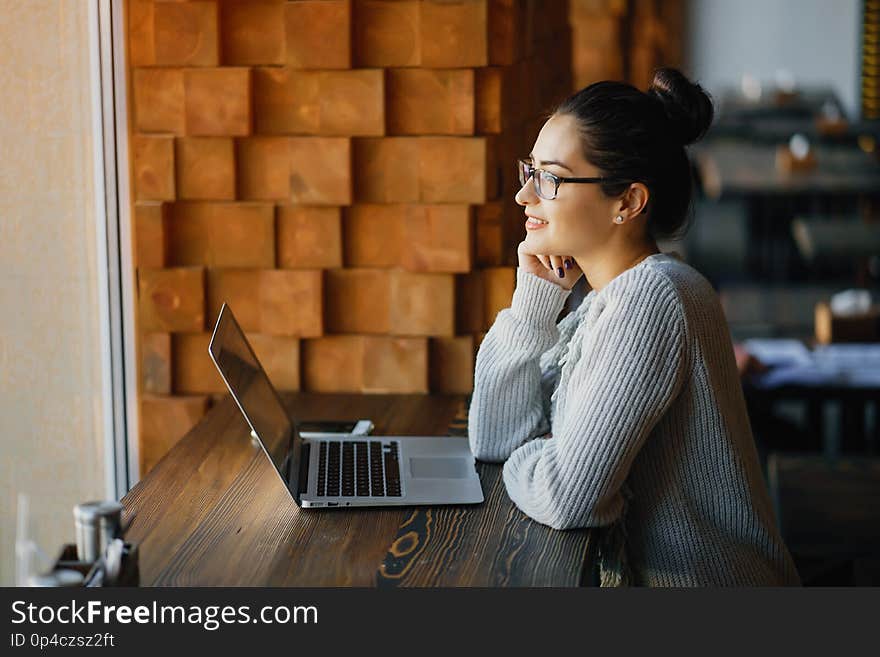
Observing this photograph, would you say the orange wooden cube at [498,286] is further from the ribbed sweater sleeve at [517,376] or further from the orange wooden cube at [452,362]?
the ribbed sweater sleeve at [517,376]

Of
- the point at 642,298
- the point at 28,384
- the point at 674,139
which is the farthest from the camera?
the point at 28,384

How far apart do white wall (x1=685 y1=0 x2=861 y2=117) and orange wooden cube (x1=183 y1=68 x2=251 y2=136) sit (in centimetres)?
1095

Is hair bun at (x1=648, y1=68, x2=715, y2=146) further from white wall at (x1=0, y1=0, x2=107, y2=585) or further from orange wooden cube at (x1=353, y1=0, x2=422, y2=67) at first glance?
white wall at (x1=0, y1=0, x2=107, y2=585)

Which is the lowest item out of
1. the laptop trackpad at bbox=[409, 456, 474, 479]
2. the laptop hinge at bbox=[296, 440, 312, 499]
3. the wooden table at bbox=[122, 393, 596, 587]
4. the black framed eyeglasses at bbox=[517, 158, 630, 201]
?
the wooden table at bbox=[122, 393, 596, 587]

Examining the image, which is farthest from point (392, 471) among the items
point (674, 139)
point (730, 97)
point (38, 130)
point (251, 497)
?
point (730, 97)

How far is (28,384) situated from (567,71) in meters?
2.18

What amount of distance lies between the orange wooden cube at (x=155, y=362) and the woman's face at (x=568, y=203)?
100cm

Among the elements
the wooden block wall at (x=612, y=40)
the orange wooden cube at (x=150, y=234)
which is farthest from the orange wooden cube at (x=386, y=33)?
the wooden block wall at (x=612, y=40)

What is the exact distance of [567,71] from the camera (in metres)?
3.71

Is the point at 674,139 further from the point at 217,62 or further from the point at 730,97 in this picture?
the point at 730,97

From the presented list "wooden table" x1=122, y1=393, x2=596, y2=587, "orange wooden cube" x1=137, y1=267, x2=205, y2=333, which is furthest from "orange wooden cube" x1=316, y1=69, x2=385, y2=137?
"wooden table" x1=122, y1=393, x2=596, y2=587

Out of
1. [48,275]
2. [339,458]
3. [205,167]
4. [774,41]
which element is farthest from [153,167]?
[774,41]

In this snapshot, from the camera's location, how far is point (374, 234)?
2.53 metres

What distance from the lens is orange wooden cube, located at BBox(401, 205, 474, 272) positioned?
2.49 metres
